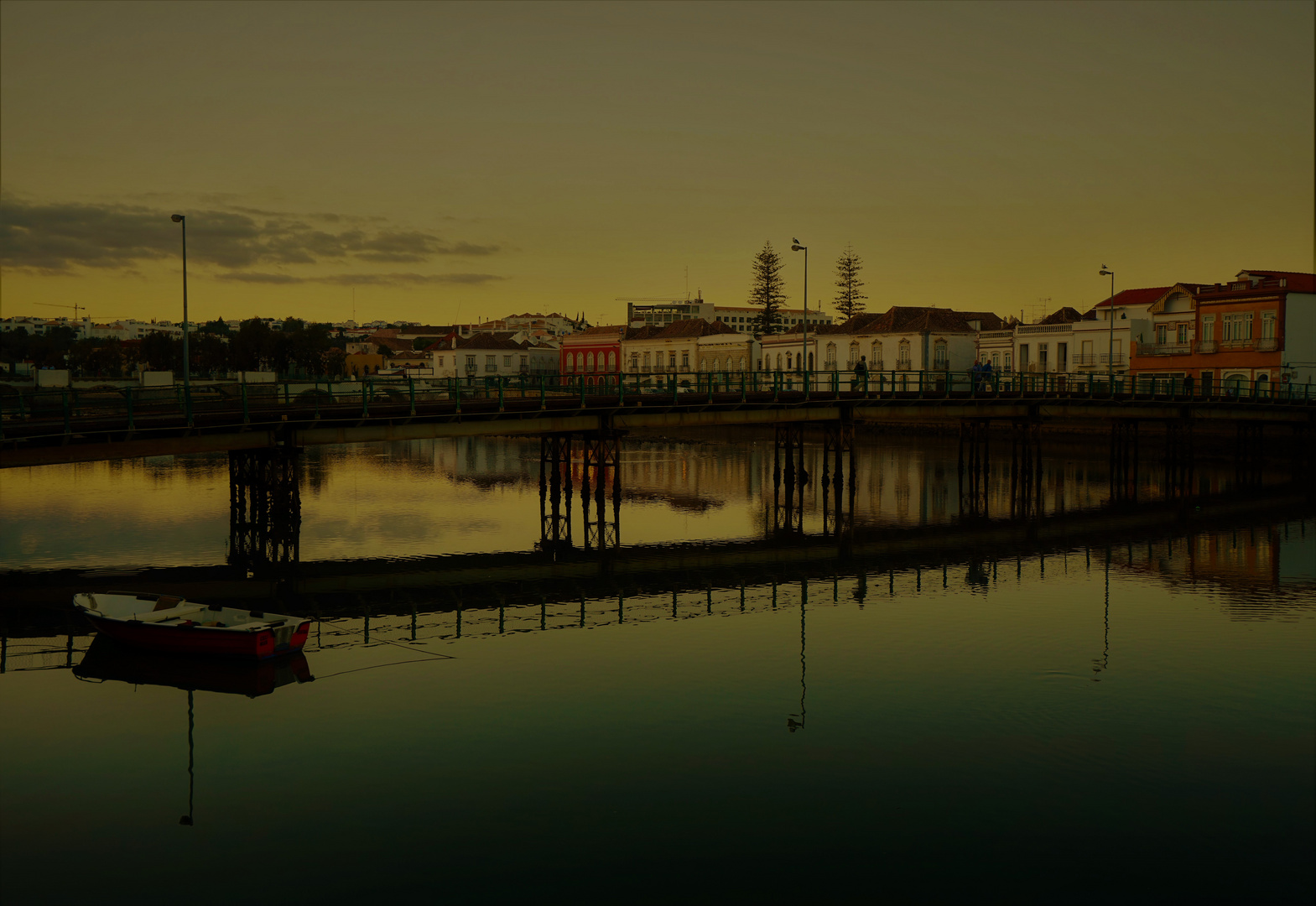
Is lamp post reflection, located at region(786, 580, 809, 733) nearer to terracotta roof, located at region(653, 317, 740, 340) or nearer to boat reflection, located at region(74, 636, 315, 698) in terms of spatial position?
boat reflection, located at region(74, 636, 315, 698)

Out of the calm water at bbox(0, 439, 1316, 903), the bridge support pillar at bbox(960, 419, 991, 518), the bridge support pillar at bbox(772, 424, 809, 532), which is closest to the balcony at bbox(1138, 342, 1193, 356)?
the bridge support pillar at bbox(960, 419, 991, 518)

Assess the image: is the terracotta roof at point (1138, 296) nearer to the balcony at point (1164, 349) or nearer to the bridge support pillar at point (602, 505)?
the balcony at point (1164, 349)

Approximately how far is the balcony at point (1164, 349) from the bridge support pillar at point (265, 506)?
62.4m

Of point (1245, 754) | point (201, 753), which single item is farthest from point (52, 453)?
point (1245, 754)

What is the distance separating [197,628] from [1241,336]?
7018 centimetres

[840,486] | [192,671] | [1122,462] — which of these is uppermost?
[1122,462]

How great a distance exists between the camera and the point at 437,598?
87.3 feet

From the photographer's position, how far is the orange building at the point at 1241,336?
6819 cm

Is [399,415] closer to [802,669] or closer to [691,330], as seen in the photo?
[802,669]

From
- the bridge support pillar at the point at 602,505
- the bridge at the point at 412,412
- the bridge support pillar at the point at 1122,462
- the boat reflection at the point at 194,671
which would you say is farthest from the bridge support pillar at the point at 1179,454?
the boat reflection at the point at 194,671

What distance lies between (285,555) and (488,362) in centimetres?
9929

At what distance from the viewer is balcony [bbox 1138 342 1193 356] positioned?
74812 mm

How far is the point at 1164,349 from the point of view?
76125 mm

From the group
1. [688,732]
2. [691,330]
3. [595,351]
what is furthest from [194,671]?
[595,351]
